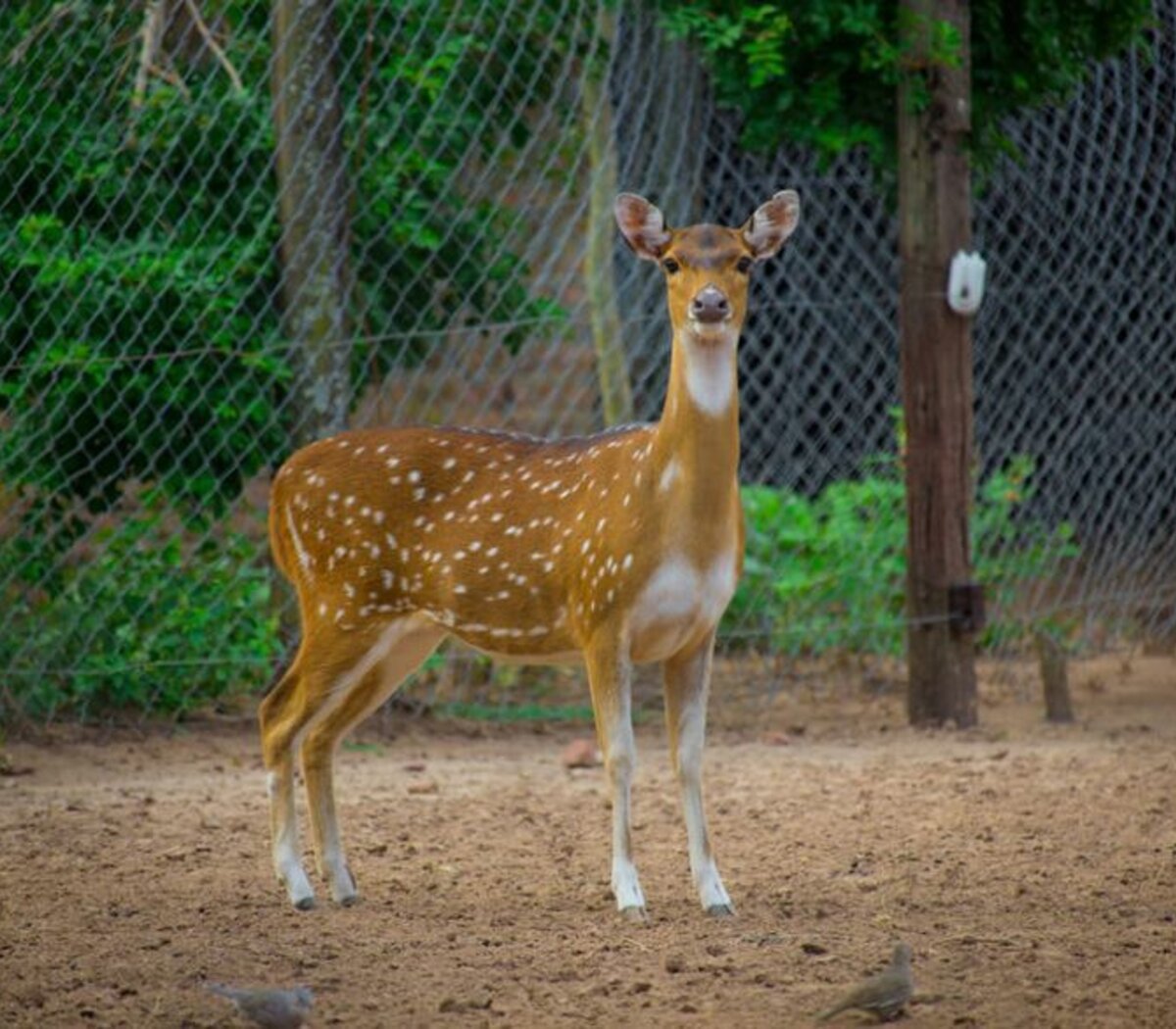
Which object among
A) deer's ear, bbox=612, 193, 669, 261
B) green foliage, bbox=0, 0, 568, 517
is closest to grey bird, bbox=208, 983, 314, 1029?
deer's ear, bbox=612, 193, 669, 261

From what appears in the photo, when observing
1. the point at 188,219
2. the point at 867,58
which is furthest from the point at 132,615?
the point at 867,58

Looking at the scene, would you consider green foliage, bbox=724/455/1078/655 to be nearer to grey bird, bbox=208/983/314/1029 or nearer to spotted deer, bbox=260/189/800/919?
spotted deer, bbox=260/189/800/919

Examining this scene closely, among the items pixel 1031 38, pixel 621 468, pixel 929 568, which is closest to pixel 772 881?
pixel 621 468

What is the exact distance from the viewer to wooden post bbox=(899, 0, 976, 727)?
8.24 metres

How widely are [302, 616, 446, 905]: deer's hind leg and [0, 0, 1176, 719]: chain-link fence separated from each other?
1900mm

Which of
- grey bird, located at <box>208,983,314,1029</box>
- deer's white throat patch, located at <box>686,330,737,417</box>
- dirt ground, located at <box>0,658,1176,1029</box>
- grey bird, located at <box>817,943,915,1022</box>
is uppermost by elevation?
deer's white throat patch, located at <box>686,330,737,417</box>

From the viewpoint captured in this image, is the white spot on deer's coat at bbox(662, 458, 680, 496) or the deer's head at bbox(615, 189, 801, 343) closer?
the deer's head at bbox(615, 189, 801, 343)

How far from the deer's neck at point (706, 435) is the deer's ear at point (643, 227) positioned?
0.34 meters

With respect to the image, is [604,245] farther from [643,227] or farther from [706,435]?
[706,435]

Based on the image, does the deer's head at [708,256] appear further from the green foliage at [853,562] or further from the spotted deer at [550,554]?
the green foliage at [853,562]

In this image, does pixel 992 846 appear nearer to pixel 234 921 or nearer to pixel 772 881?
pixel 772 881

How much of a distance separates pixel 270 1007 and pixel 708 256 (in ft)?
7.17

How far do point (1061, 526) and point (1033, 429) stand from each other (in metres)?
0.46

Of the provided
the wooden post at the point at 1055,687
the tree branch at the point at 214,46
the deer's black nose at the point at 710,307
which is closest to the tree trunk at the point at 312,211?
the tree branch at the point at 214,46
